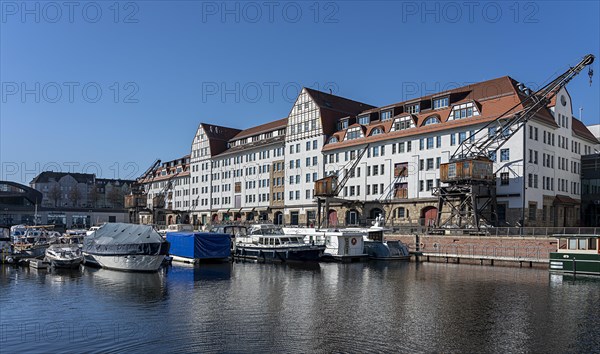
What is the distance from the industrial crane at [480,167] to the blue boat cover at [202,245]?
25.3 m

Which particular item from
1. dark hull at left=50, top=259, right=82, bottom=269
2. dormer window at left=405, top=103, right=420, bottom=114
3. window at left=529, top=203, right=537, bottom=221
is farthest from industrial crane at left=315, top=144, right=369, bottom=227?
dark hull at left=50, top=259, right=82, bottom=269

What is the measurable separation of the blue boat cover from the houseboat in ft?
103

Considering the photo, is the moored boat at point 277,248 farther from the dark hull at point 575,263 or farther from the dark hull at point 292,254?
the dark hull at point 575,263

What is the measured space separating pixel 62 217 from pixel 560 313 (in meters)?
143

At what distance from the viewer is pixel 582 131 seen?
7744 cm

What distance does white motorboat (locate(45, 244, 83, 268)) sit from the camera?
4744 cm

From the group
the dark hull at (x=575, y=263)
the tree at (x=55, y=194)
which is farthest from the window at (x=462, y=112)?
the tree at (x=55, y=194)

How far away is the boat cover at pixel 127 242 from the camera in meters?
44.9

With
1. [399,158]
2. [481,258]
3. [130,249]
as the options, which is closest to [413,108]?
[399,158]

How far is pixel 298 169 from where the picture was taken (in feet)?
296

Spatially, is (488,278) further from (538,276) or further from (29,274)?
(29,274)

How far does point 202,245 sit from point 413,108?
37874 mm

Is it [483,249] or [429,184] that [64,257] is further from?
[429,184]

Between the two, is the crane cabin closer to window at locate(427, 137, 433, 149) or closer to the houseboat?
window at locate(427, 137, 433, 149)
